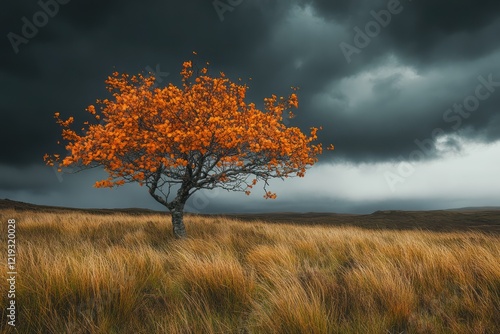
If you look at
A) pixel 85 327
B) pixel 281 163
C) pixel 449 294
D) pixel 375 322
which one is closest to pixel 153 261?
pixel 85 327

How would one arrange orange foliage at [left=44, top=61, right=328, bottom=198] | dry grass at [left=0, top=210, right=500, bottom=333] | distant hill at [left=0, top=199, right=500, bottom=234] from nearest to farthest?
1. dry grass at [left=0, top=210, right=500, bottom=333]
2. orange foliage at [left=44, top=61, right=328, bottom=198]
3. distant hill at [left=0, top=199, right=500, bottom=234]

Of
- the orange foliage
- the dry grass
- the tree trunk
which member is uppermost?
the orange foliage

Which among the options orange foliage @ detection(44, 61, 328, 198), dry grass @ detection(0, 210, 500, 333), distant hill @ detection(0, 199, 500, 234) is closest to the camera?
dry grass @ detection(0, 210, 500, 333)

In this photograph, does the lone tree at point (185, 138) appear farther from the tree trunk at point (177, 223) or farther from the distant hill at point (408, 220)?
the distant hill at point (408, 220)

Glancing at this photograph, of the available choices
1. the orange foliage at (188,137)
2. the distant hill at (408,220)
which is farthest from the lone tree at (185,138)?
the distant hill at (408,220)

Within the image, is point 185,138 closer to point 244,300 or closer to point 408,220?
point 244,300

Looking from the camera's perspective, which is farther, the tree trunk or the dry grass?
the tree trunk

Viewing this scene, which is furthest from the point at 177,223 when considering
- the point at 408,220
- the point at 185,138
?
the point at 408,220

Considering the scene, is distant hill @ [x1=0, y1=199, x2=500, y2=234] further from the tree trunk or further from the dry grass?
the dry grass

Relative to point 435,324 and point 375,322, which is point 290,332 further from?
point 435,324

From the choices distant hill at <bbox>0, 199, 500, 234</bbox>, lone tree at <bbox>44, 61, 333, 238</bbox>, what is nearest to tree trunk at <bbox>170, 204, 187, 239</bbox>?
lone tree at <bbox>44, 61, 333, 238</bbox>

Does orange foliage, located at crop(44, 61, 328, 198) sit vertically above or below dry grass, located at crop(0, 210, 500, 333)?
above

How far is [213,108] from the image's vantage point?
10117mm

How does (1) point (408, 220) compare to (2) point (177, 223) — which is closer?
(2) point (177, 223)
